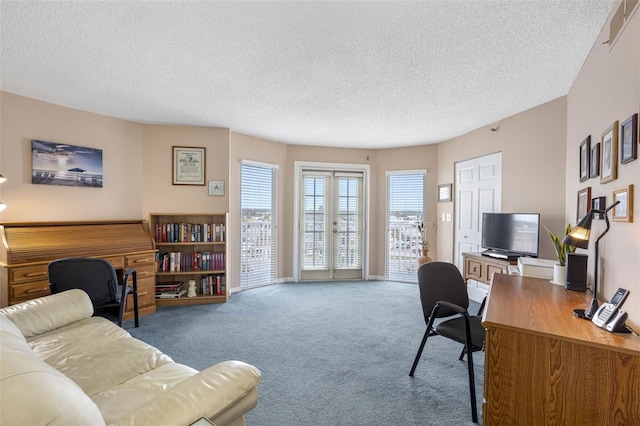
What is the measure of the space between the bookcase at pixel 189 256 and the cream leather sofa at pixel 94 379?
2004mm

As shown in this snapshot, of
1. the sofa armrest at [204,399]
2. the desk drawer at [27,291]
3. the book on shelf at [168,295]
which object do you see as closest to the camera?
the sofa armrest at [204,399]

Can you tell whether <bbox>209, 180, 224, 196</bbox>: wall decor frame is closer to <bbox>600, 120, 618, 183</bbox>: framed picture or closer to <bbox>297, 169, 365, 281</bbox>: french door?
<bbox>297, 169, 365, 281</bbox>: french door

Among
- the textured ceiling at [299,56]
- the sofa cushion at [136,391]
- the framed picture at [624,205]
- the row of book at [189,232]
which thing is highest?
the textured ceiling at [299,56]

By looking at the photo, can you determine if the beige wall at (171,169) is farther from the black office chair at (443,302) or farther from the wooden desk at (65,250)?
the black office chair at (443,302)

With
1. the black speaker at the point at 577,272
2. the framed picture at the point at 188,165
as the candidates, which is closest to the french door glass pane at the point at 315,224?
the framed picture at the point at 188,165

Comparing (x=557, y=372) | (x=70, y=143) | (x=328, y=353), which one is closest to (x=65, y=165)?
(x=70, y=143)

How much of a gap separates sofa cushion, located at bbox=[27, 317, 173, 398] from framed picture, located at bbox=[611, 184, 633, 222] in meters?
2.56

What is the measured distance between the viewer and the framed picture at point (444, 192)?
511 cm

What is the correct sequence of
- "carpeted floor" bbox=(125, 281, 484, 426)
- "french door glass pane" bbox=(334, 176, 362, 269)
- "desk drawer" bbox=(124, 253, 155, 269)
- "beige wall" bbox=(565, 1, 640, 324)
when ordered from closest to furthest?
1. "beige wall" bbox=(565, 1, 640, 324)
2. "carpeted floor" bbox=(125, 281, 484, 426)
3. "desk drawer" bbox=(124, 253, 155, 269)
4. "french door glass pane" bbox=(334, 176, 362, 269)

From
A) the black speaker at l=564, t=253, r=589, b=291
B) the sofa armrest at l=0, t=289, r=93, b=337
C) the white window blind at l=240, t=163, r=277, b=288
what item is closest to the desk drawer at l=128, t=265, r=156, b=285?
the white window blind at l=240, t=163, r=277, b=288

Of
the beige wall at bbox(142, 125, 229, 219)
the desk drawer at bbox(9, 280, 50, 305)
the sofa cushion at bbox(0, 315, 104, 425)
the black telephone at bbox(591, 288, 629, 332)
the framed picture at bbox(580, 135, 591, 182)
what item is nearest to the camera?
the sofa cushion at bbox(0, 315, 104, 425)

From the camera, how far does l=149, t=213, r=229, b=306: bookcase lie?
4.23m

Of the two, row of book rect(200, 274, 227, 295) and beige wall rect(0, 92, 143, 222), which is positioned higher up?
beige wall rect(0, 92, 143, 222)

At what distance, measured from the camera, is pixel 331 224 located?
5.78 meters
